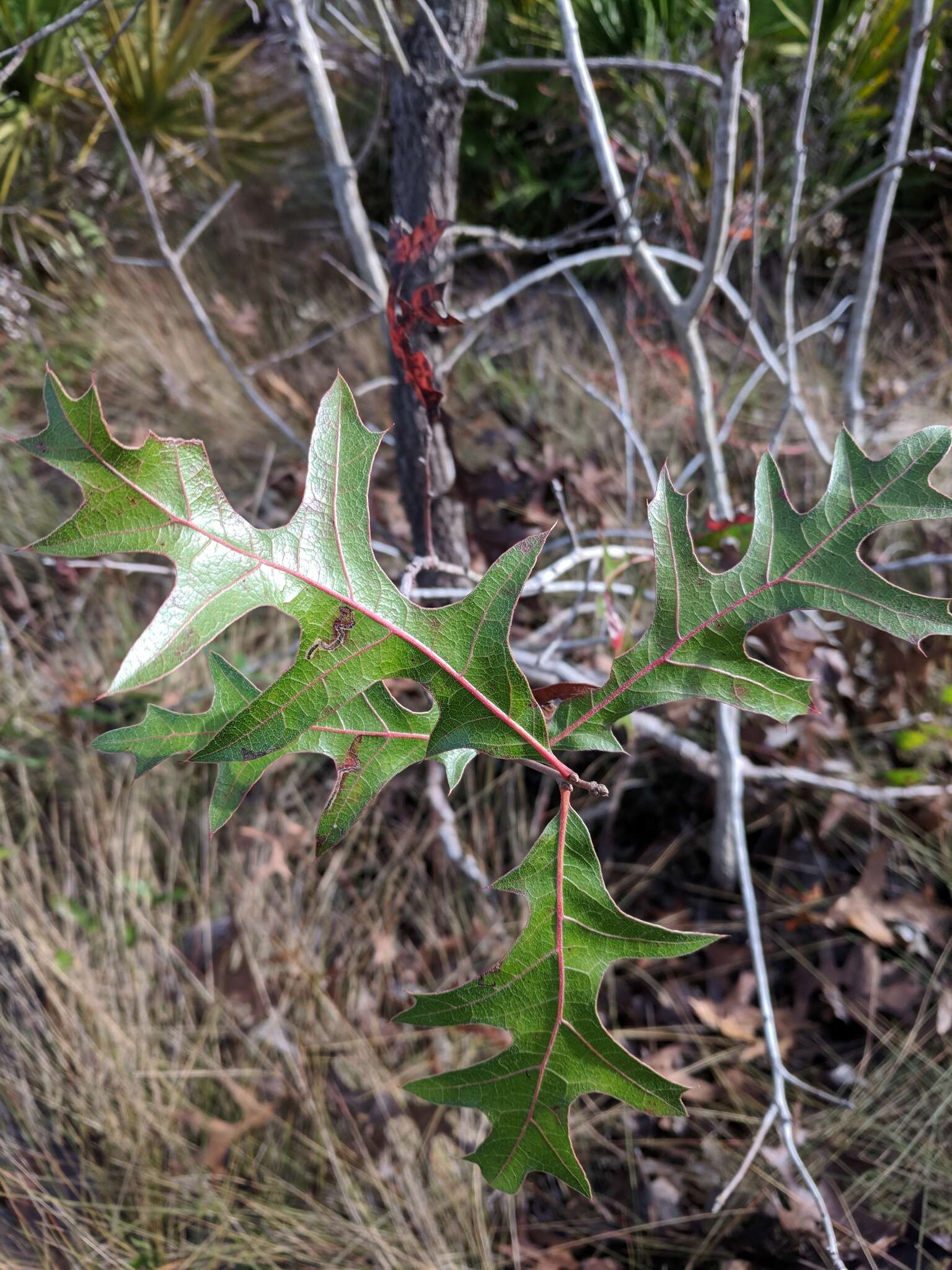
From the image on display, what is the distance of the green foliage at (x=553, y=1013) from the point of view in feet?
2.41

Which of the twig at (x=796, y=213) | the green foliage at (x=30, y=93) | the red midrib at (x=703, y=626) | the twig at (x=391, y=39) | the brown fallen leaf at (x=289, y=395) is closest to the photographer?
the red midrib at (x=703, y=626)

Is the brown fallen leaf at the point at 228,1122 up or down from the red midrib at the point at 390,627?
down

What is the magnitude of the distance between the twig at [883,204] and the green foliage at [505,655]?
958mm

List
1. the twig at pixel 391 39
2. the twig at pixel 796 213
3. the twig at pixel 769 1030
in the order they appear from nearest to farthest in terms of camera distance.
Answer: the twig at pixel 769 1030, the twig at pixel 391 39, the twig at pixel 796 213

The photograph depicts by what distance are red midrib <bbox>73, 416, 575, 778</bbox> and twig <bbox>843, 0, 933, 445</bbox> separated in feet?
3.90

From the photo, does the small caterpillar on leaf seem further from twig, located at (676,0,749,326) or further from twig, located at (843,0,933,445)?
twig, located at (843,0,933,445)

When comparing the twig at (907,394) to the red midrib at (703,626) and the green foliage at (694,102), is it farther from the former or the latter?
the red midrib at (703,626)

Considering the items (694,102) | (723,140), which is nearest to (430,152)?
(723,140)

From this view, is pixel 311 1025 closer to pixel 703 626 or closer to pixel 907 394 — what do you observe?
pixel 703 626

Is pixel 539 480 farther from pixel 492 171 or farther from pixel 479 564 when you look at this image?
pixel 492 171

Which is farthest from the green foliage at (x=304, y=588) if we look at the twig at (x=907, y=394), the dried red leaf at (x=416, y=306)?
the twig at (x=907, y=394)

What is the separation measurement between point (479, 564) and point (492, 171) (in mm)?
2643

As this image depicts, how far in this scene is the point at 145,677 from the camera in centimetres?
63

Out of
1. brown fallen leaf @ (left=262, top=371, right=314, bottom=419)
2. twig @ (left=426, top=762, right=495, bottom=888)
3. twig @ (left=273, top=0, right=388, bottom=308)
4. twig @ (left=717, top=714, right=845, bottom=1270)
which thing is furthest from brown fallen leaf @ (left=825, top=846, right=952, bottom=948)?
brown fallen leaf @ (left=262, top=371, right=314, bottom=419)
